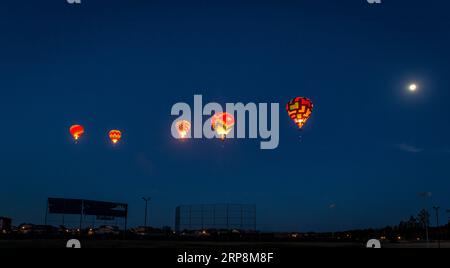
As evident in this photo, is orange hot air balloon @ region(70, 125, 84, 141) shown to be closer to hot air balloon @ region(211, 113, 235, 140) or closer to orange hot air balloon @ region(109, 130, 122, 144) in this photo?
orange hot air balloon @ region(109, 130, 122, 144)

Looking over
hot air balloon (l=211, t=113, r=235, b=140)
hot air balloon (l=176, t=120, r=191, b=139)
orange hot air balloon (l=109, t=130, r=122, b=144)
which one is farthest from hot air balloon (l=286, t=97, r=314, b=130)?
orange hot air balloon (l=109, t=130, r=122, b=144)

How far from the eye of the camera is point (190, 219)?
79000mm

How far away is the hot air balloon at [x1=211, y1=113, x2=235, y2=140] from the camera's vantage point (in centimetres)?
4816

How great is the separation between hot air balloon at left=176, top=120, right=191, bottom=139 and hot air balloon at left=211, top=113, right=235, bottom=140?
13.8 ft

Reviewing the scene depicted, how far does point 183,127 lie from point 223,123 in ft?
18.1

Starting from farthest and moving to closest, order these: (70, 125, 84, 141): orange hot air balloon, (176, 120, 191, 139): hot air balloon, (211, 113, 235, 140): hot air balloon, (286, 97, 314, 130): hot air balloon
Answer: (70, 125, 84, 141): orange hot air balloon → (176, 120, 191, 139): hot air balloon → (211, 113, 235, 140): hot air balloon → (286, 97, 314, 130): hot air balloon

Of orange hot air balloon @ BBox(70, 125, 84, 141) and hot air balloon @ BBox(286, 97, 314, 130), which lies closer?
hot air balloon @ BBox(286, 97, 314, 130)

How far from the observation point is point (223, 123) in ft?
158
